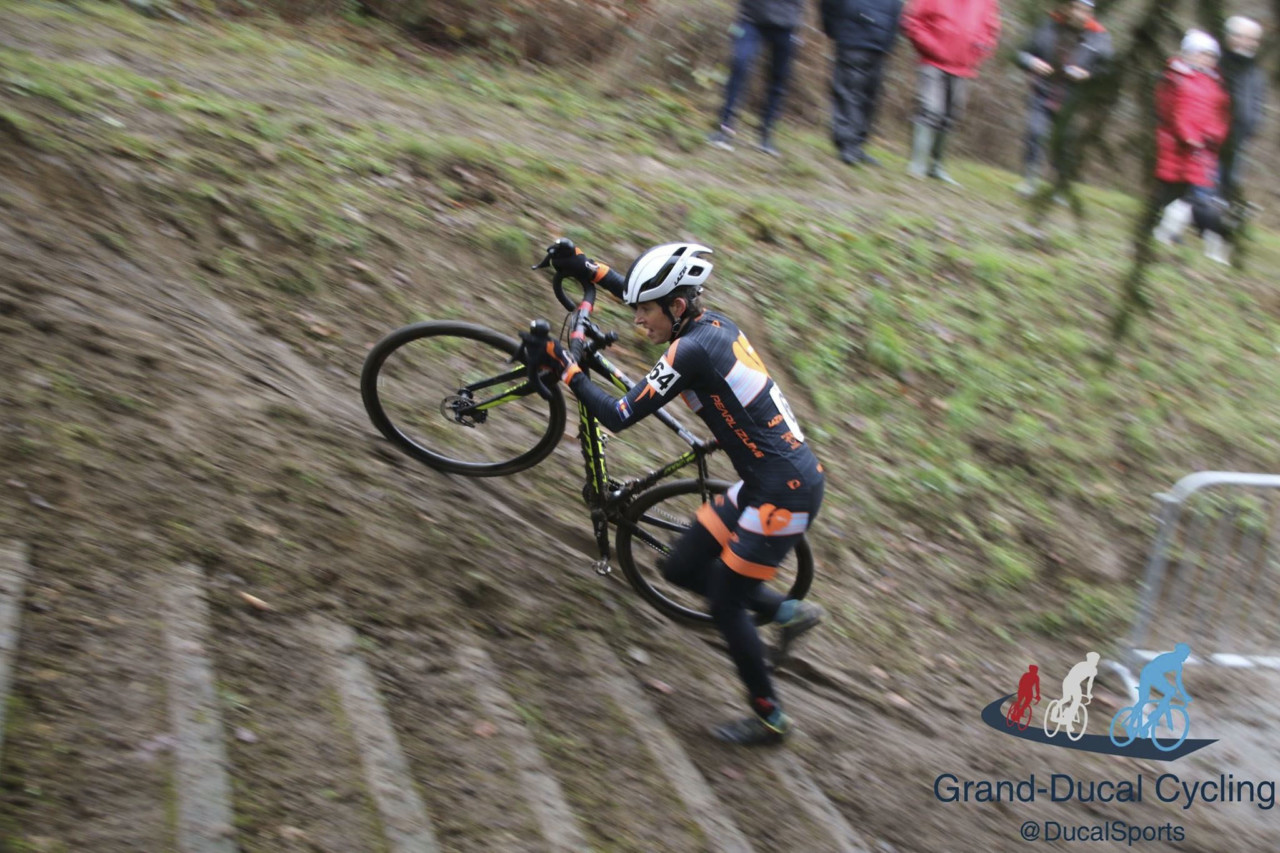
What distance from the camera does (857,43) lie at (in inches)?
466

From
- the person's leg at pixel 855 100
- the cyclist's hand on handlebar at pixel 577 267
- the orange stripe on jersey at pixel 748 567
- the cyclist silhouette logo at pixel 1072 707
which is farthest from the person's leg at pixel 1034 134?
the orange stripe on jersey at pixel 748 567

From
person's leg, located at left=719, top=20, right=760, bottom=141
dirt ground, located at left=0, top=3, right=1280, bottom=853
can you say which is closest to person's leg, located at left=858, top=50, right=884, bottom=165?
person's leg, located at left=719, top=20, right=760, bottom=141

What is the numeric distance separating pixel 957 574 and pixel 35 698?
610cm

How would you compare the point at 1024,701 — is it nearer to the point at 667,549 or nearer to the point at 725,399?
the point at 667,549

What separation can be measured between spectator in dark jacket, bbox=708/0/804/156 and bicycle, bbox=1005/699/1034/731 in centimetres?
705

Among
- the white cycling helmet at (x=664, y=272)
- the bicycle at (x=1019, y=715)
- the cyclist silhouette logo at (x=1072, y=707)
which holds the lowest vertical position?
the bicycle at (x=1019, y=715)

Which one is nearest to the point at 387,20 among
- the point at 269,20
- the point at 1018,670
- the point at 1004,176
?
the point at 269,20

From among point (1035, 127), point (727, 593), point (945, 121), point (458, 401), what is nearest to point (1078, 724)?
point (727, 593)

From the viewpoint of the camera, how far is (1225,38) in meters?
3.27

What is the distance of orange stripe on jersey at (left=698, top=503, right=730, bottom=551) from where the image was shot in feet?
17.6

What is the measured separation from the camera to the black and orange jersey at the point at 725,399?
4.95 meters

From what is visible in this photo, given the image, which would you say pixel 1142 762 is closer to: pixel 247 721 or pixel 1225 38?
pixel 1225 38

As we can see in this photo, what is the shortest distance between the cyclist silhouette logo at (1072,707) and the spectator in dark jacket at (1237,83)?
439cm

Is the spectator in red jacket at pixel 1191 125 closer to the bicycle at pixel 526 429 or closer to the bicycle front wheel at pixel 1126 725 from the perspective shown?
the bicycle at pixel 526 429
